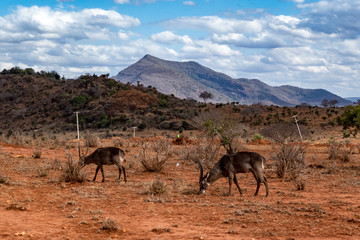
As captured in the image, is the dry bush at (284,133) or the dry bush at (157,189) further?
the dry bush at (284,133)

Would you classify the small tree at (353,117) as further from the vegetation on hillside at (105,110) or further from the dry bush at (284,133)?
the vegetation on hillside at (105,110)

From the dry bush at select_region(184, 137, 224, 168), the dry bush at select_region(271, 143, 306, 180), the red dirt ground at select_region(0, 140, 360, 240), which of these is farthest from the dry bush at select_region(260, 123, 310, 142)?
the dry bush at select_region(184, 137, 224, 168)

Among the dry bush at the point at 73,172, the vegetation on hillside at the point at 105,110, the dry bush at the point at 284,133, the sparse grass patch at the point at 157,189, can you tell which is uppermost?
the vegetation on hillside at the point at 105,110

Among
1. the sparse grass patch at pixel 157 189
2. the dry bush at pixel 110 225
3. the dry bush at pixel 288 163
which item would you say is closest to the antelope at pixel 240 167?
the sparse grass patch at pixel 157 189

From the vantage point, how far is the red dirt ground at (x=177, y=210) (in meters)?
7.97

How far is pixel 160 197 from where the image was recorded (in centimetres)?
1129

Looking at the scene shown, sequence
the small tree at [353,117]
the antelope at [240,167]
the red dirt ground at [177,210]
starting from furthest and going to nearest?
1. the small tree at [353,117]
2. the antelope at [240,167]
3. the red dirt ground at [177,210]

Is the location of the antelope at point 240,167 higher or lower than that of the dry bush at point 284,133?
lower

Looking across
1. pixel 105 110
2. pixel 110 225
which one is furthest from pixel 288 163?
pixel 105 110

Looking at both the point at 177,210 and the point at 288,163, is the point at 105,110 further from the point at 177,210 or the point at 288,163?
the point at 177,210

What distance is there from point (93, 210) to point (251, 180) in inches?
290

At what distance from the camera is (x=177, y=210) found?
10016 millimetres

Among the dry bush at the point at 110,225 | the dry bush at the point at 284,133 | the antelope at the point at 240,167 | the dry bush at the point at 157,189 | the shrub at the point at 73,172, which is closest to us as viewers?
the dry bush at the point at 110,225

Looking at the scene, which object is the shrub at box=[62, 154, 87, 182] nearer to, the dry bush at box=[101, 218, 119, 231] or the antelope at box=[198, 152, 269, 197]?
the antelope at box=[198, 152, 269, 197]
